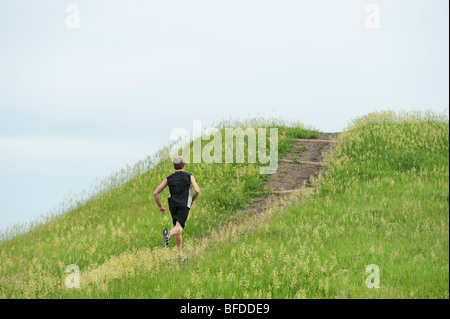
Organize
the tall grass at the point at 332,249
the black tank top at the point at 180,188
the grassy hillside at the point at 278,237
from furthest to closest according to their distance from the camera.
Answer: the black tank top at the point at 180,188 < the grassy hillside at the point at 278,237 < the tall grass at the point at 332,249

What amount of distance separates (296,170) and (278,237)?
8392 millimetres

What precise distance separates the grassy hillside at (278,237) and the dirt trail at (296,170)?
62 centimetres

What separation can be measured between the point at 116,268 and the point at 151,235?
3468 mm

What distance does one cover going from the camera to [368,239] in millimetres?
10109

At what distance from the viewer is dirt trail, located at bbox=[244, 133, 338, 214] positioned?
16188 mm

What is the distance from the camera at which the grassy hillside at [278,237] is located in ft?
25.6

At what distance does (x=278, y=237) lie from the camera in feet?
35.6

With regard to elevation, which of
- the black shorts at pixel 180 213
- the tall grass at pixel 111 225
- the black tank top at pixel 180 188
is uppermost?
the black tank top at pixel 180 188

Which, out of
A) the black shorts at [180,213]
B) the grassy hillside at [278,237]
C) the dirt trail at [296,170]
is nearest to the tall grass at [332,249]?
the grassy hillside at [278,237]

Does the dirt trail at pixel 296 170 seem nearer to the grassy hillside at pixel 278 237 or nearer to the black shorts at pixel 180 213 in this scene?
the grassy hillside at pixel 278 237

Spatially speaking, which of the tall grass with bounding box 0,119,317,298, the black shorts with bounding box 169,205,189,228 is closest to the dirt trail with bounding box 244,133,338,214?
the tall grass with bounding box 0,119,317,298

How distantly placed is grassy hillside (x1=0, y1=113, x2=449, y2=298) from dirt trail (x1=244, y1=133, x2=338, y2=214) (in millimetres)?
616

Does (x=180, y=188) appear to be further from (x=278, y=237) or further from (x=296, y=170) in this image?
(x=296, y=170)

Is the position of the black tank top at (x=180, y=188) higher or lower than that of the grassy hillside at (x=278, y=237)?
higher
